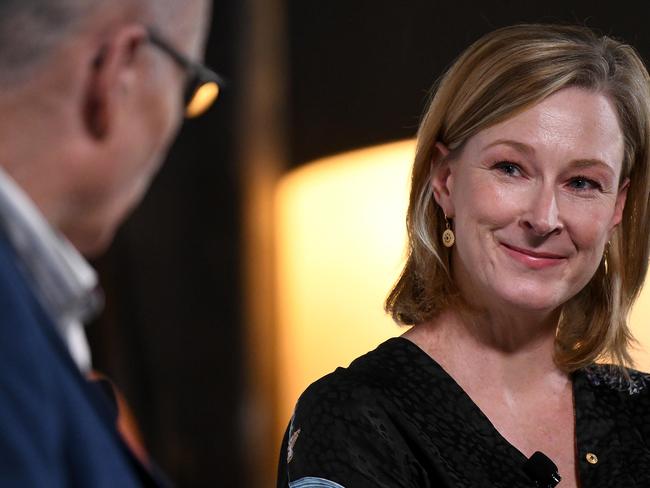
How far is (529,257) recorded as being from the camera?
6.31 feet

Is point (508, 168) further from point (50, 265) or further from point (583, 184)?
point (50, 265)

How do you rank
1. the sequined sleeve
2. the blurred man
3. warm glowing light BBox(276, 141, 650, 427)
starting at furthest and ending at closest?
warm glowing light BBox(276, 141, 650, 427)
the sequined sleeve
the blurred man

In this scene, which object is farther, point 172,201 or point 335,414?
point 172,201

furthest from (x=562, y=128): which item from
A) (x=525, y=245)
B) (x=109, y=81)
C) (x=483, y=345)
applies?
(x=109, y=81)

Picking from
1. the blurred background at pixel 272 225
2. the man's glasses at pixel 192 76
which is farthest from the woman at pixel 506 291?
the man's glasses at pixel 192 76

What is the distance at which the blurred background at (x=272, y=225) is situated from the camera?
202 cm

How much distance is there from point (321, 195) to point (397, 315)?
1.32 feet

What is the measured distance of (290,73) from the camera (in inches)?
90.7

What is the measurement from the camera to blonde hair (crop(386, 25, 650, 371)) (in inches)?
76.3

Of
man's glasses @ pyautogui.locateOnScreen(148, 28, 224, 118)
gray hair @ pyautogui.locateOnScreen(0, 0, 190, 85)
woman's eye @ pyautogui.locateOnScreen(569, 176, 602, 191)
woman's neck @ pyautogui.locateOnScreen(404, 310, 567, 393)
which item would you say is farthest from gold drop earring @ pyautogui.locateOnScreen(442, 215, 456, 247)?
gray hair @ pyautogui.locateOnScreen(0, 0, 190, 85)

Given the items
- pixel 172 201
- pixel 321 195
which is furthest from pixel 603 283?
pixel 172 201

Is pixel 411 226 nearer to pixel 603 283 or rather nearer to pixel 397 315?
pixel 397 315

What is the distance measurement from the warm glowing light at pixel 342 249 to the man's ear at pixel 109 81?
4.27 ft

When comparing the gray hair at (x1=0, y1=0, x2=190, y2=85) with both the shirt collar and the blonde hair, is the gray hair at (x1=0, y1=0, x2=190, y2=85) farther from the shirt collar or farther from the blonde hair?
the blonde hair
